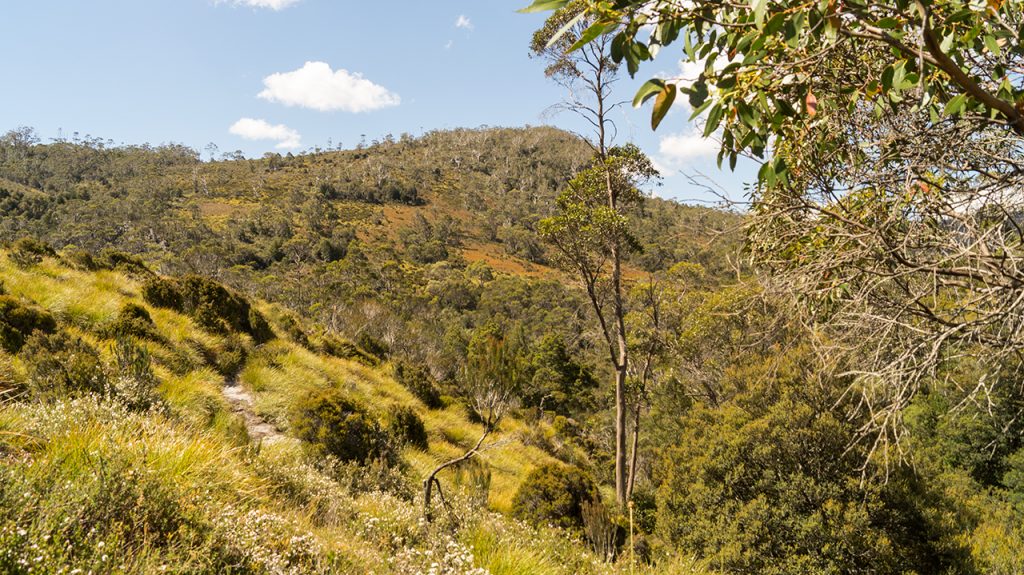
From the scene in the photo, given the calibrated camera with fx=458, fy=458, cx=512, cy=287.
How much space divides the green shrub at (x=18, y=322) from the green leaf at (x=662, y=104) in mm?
9914

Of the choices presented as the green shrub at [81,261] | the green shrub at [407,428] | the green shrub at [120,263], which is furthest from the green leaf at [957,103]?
the green shrub at [120,263]

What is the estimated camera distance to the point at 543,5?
1274mm

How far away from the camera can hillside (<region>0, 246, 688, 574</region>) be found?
8.60 feet

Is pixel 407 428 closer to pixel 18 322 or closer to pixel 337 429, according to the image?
pixel 337 429

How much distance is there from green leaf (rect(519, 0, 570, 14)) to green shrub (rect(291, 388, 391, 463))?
8.43 meters

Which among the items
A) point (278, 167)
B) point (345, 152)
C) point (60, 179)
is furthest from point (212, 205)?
point (345, 152)

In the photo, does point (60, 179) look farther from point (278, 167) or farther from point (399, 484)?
point (399, 484)

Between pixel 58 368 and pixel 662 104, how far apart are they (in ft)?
28.1

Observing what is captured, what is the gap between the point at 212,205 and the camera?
7962 cm

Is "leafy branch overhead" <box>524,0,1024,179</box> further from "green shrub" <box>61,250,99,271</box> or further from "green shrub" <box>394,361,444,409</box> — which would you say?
"green shrub" <box>61,250,99,271</box>

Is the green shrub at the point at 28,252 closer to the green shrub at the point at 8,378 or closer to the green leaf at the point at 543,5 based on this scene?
the green shrub at the point at 8,378

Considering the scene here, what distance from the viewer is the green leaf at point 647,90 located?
4.40 ft

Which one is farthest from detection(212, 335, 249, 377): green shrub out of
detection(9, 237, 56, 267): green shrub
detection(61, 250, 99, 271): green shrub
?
detection(61, 250, 99, 271): green shrub

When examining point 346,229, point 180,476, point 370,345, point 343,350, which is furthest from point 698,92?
point 346,229
